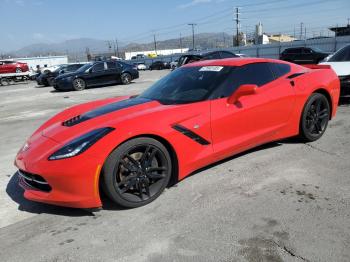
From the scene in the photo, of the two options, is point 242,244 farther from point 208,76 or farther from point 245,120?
point 208,76

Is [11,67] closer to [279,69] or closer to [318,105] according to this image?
[279,69]

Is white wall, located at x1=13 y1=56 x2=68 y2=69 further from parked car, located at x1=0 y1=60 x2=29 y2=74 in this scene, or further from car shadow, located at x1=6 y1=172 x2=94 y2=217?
car shadow, located at x1=6 y1=172 x2=94 y2=217

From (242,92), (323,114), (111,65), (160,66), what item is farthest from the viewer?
(160,66)

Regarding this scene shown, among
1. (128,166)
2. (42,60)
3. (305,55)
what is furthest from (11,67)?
(42,60)

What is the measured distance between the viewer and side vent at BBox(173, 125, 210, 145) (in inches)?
154

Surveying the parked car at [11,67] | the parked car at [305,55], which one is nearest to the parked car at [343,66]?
the parked car at [305,55]

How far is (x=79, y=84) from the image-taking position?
1839 cm

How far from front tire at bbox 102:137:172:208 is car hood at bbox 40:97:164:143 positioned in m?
0.34

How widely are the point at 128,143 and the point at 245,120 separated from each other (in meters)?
1.59

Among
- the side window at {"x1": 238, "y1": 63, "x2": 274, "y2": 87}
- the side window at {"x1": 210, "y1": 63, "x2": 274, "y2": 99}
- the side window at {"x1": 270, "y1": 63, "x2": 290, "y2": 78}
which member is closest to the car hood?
the side window at {"x1": 210, "y1": 63, "x2": 274, "y2": 99}

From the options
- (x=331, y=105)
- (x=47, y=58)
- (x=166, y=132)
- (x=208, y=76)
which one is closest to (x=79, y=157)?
(x=166, y=132)

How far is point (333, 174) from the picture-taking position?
4.29m

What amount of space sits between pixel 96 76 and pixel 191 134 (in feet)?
51.7

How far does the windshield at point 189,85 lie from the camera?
14.3 ft
